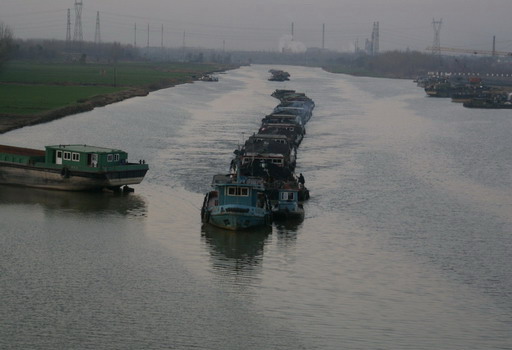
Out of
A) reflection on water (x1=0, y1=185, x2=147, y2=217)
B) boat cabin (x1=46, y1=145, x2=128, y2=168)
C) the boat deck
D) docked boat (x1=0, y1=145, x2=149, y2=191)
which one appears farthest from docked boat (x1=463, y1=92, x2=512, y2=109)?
reflection on water (x1=0, y1=185, x2=147, y2=217)

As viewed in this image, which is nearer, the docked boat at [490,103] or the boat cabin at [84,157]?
the boat cabin at [84,157]

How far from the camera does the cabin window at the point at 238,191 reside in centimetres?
3105

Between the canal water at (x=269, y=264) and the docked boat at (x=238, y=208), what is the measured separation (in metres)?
0.46

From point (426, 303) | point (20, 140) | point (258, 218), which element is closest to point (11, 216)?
point (258, 218)

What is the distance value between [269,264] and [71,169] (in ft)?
38.6

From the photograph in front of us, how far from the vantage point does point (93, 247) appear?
28.4 meters

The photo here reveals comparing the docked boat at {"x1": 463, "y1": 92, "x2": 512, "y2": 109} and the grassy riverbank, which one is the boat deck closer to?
the grassy riverbank

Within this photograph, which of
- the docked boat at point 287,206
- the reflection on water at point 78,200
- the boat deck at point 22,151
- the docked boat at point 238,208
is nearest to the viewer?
the docked boat at point 238,208

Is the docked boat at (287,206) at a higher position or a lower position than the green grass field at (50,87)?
lower

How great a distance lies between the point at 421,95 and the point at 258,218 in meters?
100

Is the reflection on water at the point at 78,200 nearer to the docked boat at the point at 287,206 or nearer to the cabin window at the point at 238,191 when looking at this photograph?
the cabin window at the point at 238,191

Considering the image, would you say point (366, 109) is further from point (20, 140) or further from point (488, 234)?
point (488, 234)

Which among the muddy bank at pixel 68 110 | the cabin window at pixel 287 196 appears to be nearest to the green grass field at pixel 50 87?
the muddy bank at pixel 68 110

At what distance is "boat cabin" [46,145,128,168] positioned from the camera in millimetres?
35625
